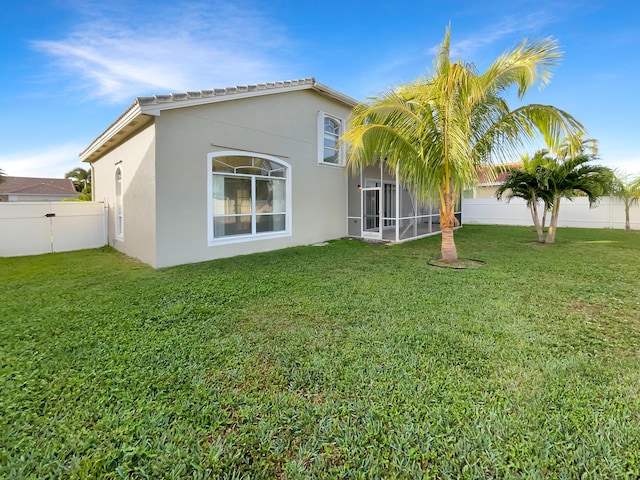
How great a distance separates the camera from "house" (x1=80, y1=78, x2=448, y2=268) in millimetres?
8078

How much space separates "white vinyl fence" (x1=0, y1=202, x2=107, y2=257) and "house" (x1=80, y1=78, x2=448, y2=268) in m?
0.66

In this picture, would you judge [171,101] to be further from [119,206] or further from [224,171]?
[119,206]

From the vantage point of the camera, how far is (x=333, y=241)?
12.6 meters

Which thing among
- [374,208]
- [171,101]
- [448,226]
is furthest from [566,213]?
[171,101]

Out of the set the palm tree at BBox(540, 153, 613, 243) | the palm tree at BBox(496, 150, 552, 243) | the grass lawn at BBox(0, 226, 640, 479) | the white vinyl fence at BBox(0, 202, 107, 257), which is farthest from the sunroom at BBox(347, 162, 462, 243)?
the white vinyl fence at BBox(0, 202, 107, 257)

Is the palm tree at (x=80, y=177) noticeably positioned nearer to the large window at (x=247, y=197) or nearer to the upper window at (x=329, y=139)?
the upper window at (x=329, y=139)

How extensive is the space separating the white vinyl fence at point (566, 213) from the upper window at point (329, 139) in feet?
50.3

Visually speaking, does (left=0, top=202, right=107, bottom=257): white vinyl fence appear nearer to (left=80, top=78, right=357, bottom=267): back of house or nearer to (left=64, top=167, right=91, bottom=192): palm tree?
(left=80, top=78, right=357, bottom=267): back of house

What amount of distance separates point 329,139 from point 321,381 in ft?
37.5

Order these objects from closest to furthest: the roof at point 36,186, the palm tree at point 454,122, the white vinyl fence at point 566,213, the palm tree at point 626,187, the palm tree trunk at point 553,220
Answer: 1. the palm tree at point 454,122
2. the palm tree trunk at point 553,220
3. the palm tree at point 626,187
4. the white vinyl fence at point 566,213
5. the roof at point 36,186

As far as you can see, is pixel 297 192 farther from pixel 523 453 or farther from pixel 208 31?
pixel 523 453

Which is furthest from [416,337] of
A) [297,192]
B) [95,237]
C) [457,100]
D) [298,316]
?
[95,237]

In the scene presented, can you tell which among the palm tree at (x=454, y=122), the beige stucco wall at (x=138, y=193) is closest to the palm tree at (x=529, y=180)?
the palm tree at (x=454, y=122)

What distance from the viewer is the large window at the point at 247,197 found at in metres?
9.17
